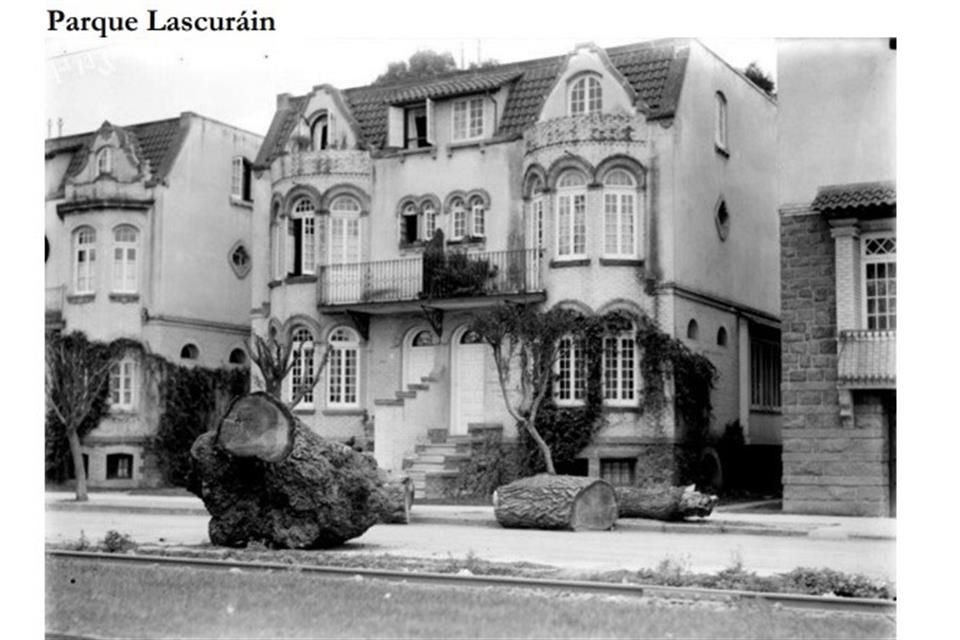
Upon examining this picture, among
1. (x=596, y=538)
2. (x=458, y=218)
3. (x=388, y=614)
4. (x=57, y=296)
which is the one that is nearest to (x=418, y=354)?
(x=458, y=218)

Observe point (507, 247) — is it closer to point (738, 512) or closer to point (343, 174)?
point (343, 174)

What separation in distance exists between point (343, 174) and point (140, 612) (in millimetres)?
22874

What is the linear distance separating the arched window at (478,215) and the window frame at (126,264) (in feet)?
26.8

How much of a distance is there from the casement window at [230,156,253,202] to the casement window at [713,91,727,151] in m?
12.1

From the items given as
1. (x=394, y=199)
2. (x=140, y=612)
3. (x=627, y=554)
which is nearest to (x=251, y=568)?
(x=140, y=612)

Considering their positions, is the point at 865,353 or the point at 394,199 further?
the point at 394,199

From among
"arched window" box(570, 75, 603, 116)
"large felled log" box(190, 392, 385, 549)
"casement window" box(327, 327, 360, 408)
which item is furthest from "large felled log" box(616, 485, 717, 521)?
"casement window" box(327, 327, 360, 408)

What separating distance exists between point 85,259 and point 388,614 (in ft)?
74.4

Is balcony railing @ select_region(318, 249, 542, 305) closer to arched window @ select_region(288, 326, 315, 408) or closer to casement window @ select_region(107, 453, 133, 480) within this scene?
arched window @ select_region(288, 326, 315, 408)

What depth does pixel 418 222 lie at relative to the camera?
114 ft

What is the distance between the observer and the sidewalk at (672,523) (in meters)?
22.4

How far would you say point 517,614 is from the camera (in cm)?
1284

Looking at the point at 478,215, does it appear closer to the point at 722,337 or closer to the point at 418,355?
the point at 418,355
